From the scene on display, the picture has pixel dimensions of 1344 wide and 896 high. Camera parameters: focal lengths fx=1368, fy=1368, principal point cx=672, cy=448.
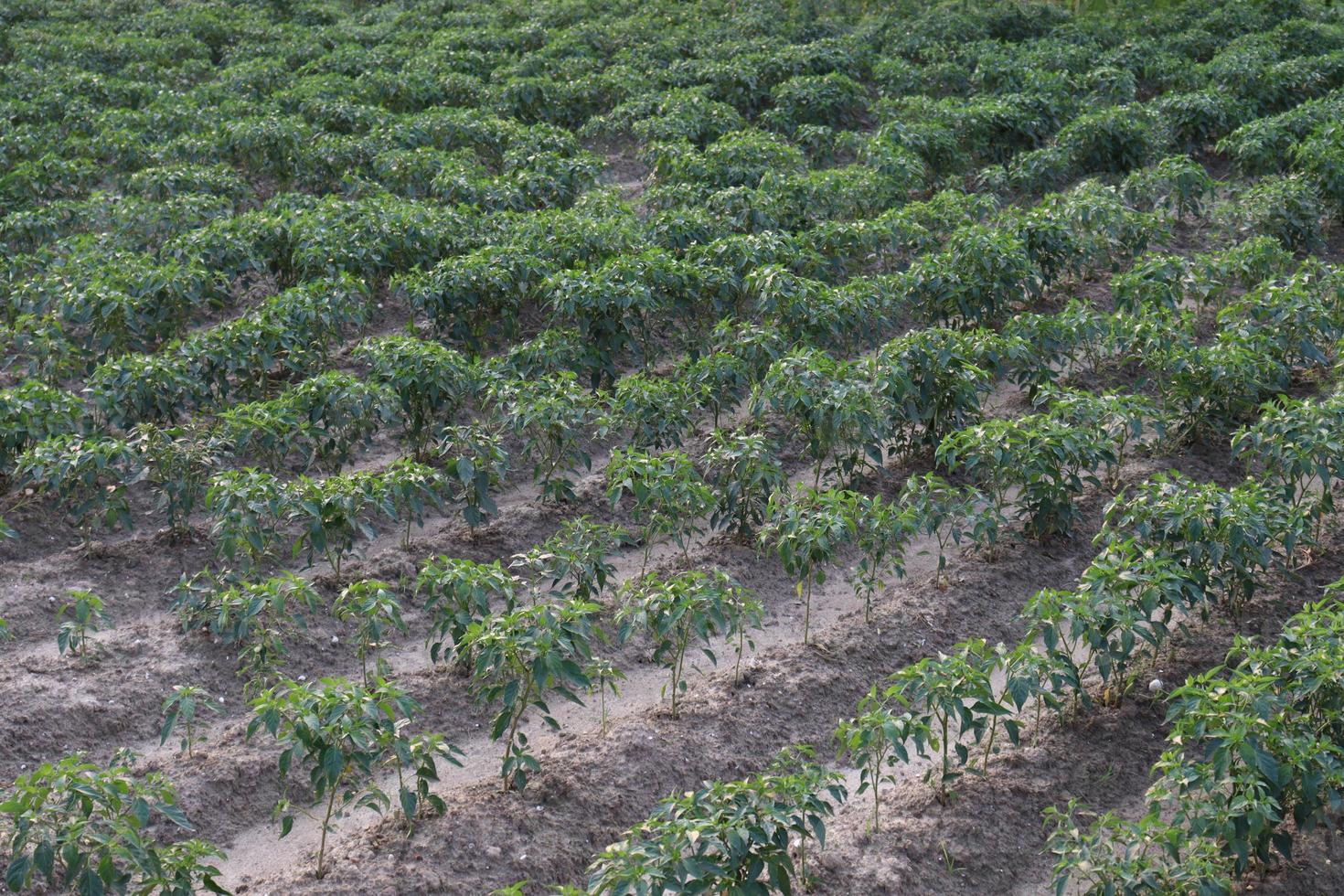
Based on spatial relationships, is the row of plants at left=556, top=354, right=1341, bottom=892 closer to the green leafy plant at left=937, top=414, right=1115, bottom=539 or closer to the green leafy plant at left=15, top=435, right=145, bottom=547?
the green leafy plant at left=937, top=414, right=1115, bottom=539

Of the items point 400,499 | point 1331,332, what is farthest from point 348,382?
point 1331,332

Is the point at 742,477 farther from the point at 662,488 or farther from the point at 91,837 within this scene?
the point at 91,837

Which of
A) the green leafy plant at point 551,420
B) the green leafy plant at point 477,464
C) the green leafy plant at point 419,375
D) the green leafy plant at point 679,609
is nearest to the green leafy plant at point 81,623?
the green leafy plant at point 477,464

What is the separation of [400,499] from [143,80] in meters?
9.30

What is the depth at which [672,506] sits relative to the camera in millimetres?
6316

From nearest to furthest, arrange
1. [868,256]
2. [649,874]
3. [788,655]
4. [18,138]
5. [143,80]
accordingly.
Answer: [649,874], [788,655], [868,256], [18,138], [143,80]

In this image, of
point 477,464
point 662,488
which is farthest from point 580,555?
point 477,464

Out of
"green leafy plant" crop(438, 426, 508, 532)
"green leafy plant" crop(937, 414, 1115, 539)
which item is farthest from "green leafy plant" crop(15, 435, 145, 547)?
"green leafy plant" crop(937, 414, 1115, 539)

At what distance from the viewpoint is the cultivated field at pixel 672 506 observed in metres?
4.80

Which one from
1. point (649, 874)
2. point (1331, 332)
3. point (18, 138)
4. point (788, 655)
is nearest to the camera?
point (649, 874)

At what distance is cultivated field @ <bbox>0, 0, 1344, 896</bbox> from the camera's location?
480 cm

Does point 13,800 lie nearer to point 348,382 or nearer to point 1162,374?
point 348,382

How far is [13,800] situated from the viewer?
13.5ft

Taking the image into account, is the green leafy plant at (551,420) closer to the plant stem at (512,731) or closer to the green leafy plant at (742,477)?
the green leafy plant at (742,477)
